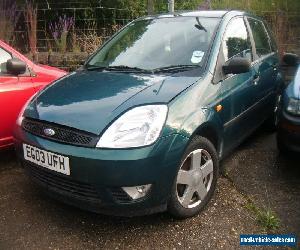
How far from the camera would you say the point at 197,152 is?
331 cm

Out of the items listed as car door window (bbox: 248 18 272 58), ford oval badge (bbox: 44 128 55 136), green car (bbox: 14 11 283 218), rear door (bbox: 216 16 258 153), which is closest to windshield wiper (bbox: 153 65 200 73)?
green car (bbox: 14 11 283 218)

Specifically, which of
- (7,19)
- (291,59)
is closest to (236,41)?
(291,59)

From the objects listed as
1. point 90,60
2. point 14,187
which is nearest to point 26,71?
point 90,60

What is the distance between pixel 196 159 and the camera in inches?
130

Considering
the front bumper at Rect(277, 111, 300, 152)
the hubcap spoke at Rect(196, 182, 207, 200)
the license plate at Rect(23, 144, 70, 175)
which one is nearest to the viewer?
Answer: the license plate at Rect(23, 144, 70, 175)

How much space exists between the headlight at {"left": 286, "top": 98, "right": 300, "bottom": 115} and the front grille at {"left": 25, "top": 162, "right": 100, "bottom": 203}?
2.11 metres

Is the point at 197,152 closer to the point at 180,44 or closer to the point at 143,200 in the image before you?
the point at 143,200

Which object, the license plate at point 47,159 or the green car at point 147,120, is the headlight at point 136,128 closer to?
the green car at point 147,120

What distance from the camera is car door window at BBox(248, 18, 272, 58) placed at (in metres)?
4.83

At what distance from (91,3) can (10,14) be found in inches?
89.2

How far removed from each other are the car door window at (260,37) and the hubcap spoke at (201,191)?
77.9 inches

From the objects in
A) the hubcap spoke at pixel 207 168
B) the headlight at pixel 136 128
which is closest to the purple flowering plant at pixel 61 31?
the hubcap spoke at pixel 207 168

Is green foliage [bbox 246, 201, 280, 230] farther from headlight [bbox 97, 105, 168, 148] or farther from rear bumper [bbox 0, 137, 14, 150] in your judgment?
rear bumper [bbox 0, 137, 14, 150]

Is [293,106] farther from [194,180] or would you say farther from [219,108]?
[194,180]
